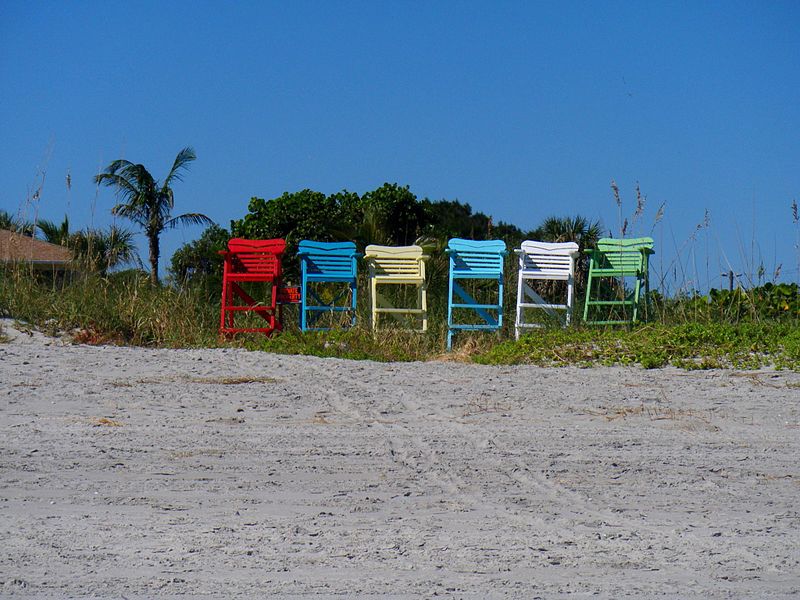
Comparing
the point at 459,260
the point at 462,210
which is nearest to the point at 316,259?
the point at 459,260

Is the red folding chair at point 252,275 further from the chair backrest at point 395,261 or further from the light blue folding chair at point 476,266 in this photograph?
the light blue folding chair at point 476,266

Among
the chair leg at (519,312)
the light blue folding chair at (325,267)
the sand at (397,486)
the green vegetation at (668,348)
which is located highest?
the light blue folding chair at (325,267)

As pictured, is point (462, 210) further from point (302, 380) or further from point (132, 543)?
point (132, 543)

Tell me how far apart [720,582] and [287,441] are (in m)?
2.45

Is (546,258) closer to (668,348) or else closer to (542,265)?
(542,265)

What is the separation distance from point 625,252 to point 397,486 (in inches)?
262

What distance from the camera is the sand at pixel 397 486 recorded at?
306 cm

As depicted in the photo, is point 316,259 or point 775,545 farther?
point 316,259

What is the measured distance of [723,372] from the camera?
23.3ft

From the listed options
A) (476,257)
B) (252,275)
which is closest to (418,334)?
(476,257)

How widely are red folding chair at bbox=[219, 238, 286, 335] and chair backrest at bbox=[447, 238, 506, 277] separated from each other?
72.7 inches

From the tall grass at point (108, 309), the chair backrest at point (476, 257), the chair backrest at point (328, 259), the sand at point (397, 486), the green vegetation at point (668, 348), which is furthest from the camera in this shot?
the chair backrest at point (328, 259)

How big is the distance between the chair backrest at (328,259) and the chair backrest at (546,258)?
1.79 metres

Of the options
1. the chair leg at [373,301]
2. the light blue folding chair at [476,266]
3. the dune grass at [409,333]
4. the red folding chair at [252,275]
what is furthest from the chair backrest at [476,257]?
the red folding chair at [252,275]
